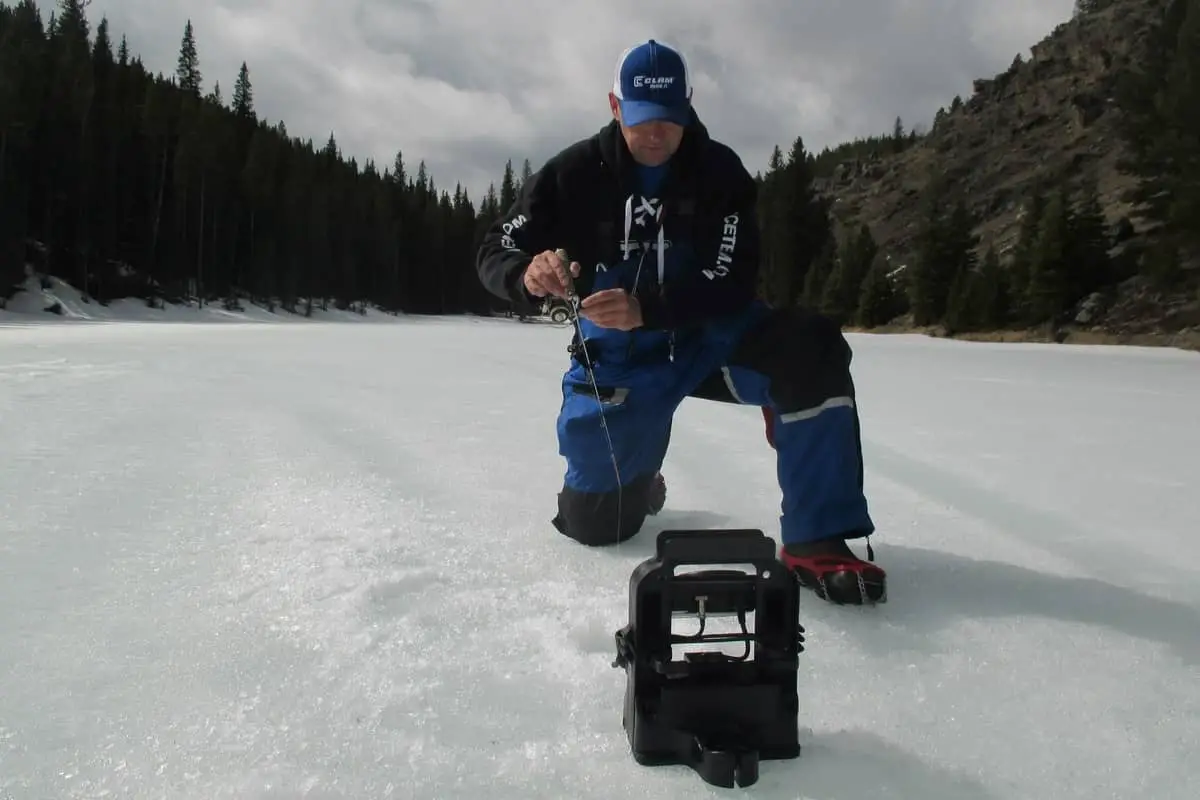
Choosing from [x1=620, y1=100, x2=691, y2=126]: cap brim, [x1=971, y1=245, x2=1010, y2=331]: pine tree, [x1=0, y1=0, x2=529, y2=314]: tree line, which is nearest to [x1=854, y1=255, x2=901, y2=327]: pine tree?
[x1=971, y1=245, x2=1010, y2=331]: pine tree

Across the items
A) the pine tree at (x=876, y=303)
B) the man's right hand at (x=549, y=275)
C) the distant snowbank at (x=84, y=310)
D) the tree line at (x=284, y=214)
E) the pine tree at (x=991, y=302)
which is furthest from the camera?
the pine tree at (x=876, y=303)

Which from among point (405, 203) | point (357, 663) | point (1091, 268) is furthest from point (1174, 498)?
point (405, 203)

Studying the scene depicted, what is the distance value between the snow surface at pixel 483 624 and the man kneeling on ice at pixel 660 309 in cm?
32

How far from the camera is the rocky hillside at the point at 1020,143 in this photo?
55.2 m

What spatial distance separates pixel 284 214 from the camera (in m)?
56.4

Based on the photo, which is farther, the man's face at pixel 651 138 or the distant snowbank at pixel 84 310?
the distant snowbank at pixel 84 310

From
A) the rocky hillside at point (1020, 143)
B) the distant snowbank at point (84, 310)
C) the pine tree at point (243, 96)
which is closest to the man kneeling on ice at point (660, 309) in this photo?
the distant snowbank at point (84, 310)

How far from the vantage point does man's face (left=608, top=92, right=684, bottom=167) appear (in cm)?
246

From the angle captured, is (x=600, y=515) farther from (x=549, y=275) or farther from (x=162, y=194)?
(x=162, y=194)

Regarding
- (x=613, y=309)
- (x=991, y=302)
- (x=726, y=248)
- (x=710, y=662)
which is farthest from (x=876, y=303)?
(x=710, y=662)

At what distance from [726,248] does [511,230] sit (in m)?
0.72

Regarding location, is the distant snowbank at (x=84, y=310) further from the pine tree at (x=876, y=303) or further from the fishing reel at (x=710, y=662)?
the fishing reel at (x=710, y=662)

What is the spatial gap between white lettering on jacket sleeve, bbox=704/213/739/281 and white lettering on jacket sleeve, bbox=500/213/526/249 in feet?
2.14

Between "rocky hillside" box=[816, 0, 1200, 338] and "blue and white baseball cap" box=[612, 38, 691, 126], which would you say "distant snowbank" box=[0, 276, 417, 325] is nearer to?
"blue and white baseball cap" box=[612, 38, 691, 126]
